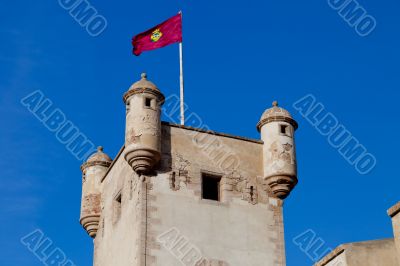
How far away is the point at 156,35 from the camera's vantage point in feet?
133

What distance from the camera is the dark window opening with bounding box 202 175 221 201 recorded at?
36.8 metres

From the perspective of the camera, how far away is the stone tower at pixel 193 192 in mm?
34906

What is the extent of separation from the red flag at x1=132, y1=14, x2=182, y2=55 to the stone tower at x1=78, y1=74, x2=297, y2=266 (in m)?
3.05

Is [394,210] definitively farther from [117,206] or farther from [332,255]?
[117,206]

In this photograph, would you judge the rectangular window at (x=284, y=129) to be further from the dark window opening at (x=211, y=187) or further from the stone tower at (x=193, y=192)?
the dark window opening at (x=211, y=187)

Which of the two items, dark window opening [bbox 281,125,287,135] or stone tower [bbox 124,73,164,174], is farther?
dark window opening [bbox 281,125,287,135]

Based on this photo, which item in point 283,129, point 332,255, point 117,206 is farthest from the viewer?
point 283,129

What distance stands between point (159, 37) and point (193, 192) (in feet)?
27.5

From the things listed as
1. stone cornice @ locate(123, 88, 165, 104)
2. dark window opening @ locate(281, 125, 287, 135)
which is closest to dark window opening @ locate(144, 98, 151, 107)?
stone cornice @ locate(123, 88, 165, 104)

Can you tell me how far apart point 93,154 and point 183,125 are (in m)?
7.28

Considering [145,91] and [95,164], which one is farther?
[95,164]

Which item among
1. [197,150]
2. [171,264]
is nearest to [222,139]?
[197,150]

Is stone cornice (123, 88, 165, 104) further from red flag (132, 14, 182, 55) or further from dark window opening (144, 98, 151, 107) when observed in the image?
red flag (132, 14, 182, 55)

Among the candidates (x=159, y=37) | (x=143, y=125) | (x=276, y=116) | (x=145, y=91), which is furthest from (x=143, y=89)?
(x=276, y=116)
